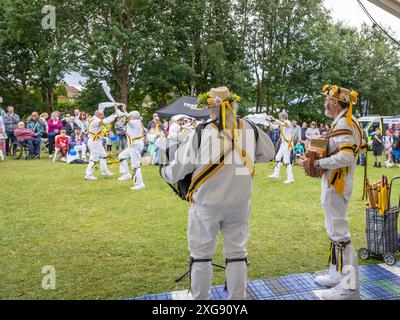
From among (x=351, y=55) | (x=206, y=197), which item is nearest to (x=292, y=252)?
(x=206, y=197)

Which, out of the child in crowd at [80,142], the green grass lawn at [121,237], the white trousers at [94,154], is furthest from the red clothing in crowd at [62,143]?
the green grass lawn at [121,237]

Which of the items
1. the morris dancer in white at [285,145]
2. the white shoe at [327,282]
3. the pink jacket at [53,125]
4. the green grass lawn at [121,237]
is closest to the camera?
the white shoe at [327,282]

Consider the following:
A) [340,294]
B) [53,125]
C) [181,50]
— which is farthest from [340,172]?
[181,50]

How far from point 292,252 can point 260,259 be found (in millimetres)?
535

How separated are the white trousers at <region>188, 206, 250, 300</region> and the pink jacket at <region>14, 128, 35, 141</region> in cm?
1357

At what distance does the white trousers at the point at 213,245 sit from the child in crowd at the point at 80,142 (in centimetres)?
1251

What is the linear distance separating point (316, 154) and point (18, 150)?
14693mm

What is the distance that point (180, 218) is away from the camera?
6.57 metres

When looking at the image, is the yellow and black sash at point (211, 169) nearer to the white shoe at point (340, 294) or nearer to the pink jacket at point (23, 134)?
the white shoe at point (340, 294)

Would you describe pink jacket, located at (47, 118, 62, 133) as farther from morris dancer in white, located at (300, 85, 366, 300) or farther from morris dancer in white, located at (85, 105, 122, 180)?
morris dancer in white, located at (300, 85, 366, 300)

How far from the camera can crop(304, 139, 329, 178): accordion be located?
368 centimetres

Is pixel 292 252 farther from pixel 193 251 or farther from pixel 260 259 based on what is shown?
pixel 193 251

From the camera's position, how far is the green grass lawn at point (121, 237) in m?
4.05

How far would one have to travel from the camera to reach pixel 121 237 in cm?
553
